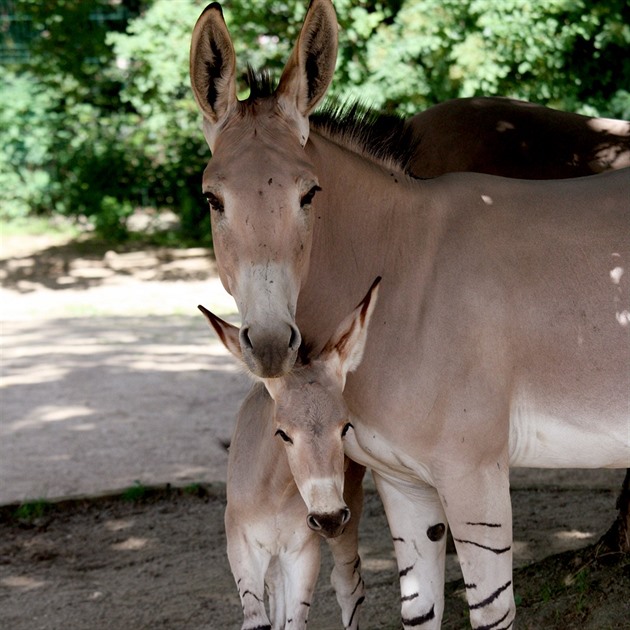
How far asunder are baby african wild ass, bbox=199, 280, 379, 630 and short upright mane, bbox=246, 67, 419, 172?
0.78 metres

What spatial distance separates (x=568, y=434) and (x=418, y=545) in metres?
1.00

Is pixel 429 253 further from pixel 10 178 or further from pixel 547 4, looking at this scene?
pixel 10 178

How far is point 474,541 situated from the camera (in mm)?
3902

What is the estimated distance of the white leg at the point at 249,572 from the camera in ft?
14.8

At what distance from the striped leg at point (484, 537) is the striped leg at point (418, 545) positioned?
56 centimetres

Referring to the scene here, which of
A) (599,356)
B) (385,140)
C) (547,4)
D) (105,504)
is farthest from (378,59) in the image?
(599,356)

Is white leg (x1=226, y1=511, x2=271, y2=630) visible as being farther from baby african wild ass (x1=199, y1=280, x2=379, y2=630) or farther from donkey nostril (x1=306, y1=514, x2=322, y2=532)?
donkey nostril (x1=306, y1=514, x2=322, y2=532)

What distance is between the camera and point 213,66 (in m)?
3.91

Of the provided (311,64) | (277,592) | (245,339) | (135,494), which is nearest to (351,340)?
(245,339)

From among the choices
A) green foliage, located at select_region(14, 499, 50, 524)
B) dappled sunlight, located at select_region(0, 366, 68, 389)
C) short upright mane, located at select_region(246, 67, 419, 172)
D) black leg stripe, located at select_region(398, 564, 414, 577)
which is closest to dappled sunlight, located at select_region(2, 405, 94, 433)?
dappled sunlight, located at select_region(0, 366, 68, 389)

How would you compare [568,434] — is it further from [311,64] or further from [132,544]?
[132,544]

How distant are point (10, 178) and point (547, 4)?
12.9 metres

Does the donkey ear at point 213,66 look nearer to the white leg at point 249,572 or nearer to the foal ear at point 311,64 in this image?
the foal ear at point 311,64

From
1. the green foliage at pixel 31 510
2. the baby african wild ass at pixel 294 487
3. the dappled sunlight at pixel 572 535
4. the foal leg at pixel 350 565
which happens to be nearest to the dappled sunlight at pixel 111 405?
the green foliage at pixel 31 510
